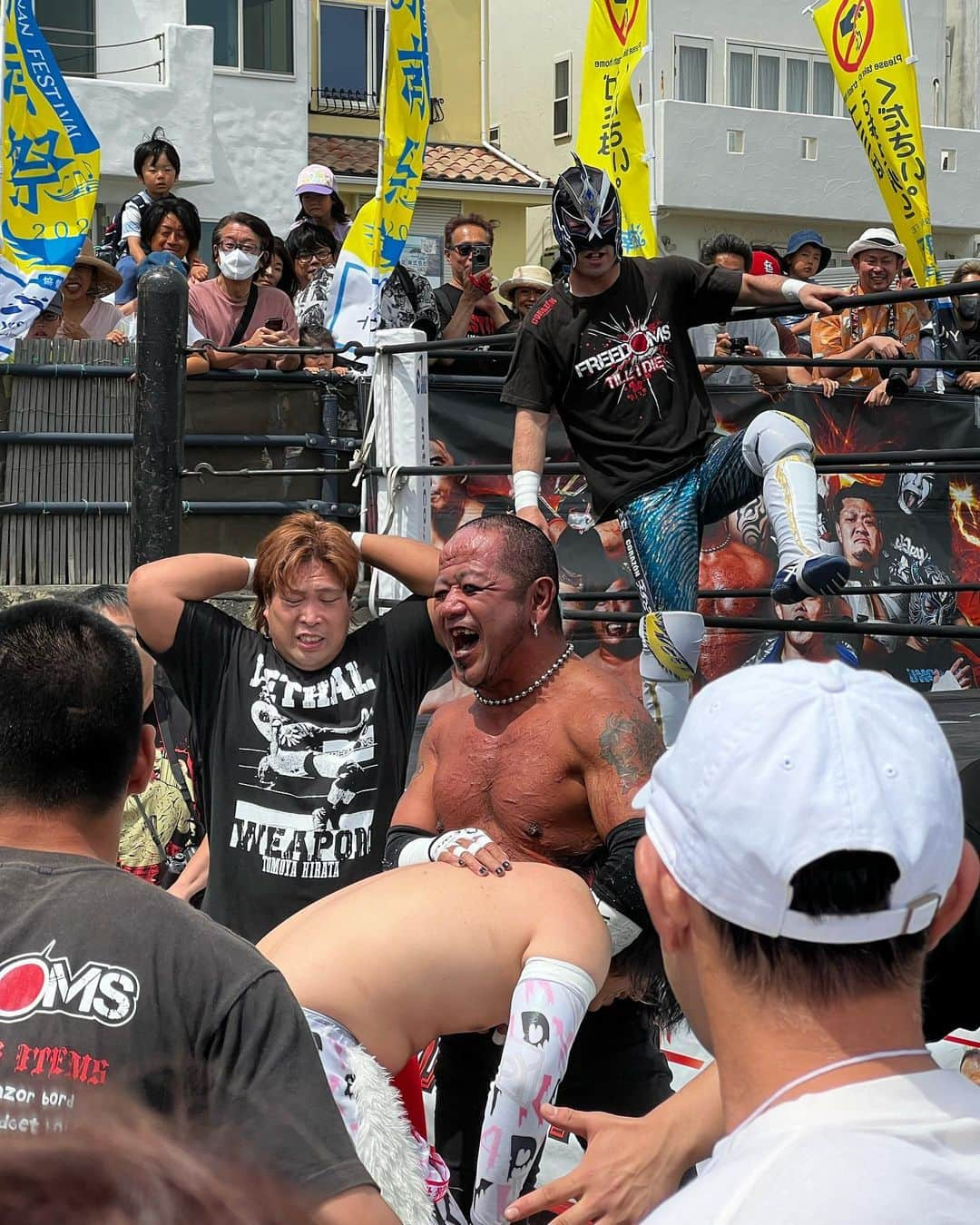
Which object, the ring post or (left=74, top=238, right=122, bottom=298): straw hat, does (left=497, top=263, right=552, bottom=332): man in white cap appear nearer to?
(left=74, top=238, right=122, bottom=298): straw hat

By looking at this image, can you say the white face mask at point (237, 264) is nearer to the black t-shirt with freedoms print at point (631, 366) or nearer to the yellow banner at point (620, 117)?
the yellow banner at point (620, 117)

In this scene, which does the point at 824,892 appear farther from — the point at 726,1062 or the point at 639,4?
the point at 639,4

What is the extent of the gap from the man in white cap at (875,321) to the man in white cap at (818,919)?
6263 mm

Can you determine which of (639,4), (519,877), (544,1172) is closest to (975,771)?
(519,877)

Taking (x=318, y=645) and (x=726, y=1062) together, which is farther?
(x=318, y=645)

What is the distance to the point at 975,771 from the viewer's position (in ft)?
7.18

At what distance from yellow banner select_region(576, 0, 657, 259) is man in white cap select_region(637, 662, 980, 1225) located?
19.9 ft

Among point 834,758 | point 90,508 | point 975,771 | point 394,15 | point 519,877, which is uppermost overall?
point 394,15

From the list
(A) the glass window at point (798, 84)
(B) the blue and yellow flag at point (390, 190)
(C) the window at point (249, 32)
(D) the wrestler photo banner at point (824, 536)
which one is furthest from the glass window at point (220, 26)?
(D) the wrestler photo banner at point (824, 536)

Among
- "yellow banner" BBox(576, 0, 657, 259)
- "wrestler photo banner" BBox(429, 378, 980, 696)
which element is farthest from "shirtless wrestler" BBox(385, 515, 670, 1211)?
"yellow banner" BBox(576, 0, 657, 259)

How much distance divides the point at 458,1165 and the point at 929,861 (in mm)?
1996

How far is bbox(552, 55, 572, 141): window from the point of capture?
26.0m

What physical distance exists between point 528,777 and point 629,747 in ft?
0.71

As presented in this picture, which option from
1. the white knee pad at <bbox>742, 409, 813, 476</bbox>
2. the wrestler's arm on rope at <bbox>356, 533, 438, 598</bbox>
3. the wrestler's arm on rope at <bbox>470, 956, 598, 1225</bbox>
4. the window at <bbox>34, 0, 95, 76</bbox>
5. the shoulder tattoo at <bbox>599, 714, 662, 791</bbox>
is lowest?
the wrestler's arm on rope at <bbox>470, 956, 598, 1225</bbox>
